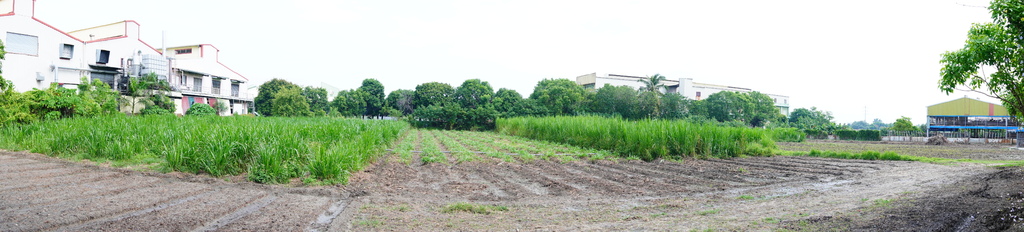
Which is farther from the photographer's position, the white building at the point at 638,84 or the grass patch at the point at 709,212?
the white building at the point at 638,84

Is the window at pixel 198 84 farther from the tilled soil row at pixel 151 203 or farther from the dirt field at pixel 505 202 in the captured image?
the tilled soil row at pixel 151 203

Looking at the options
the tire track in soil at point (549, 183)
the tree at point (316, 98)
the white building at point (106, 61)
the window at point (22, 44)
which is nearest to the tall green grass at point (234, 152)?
the tire track in soil at point (549, 183)

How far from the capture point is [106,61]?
34.3 m

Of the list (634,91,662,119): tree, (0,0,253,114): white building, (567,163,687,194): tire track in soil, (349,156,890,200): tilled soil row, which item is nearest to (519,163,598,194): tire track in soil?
(349,156,890,200): tilled soil row

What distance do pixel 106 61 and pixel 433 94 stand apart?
28.7m

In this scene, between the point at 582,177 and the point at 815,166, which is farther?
the point at 815,166

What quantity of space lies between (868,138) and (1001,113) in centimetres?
1211

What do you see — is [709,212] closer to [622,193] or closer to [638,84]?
[622,193]

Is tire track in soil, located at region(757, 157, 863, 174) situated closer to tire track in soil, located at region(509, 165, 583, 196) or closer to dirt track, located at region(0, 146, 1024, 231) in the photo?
dirt track, located at region(0, 146, 1024, 231)

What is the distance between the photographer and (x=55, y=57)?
29.8 meters

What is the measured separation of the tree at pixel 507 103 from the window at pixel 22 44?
99.0 feet

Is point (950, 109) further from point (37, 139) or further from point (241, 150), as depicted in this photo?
point (37, 139)

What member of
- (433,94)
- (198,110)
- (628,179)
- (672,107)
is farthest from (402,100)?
(628,179)

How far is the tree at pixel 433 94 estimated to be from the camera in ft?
179
